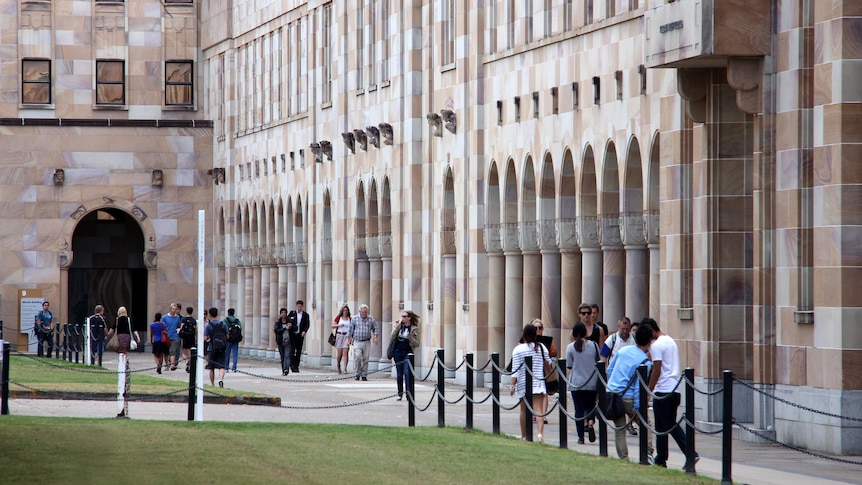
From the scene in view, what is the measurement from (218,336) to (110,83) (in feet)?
95.3

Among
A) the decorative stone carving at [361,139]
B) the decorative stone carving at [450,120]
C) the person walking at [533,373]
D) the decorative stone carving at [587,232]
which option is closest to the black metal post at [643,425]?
the person walking at [533,373]

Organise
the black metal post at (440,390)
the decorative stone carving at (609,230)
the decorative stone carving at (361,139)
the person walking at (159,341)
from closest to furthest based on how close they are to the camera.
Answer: the black metal post at (440,390), the decorative stone carving at (609,230), the person walking at (159,341), the decorative stone carving at (361,139)

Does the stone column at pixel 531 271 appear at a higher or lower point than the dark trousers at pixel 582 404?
higher

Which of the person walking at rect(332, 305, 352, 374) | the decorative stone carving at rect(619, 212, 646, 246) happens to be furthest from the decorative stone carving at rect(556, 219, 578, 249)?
the person walking at rect(332, 305, 352, 374)

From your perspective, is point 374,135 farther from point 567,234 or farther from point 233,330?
point 567,234

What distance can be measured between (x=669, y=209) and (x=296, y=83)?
30238mm

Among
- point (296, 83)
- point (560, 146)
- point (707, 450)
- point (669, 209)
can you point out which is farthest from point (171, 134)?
point (707, 450)

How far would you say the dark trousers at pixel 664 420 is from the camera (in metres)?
19.5

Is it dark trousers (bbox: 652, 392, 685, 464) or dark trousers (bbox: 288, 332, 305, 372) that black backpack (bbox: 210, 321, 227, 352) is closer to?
dark trousers (bbox: 288, 332, 305, 372)

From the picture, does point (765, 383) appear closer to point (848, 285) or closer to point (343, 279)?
point (848, 285)

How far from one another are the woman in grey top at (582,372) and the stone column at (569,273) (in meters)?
10.7

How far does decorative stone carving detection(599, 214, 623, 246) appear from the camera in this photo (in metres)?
32.2

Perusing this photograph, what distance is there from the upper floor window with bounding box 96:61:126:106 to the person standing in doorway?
71.2 feet

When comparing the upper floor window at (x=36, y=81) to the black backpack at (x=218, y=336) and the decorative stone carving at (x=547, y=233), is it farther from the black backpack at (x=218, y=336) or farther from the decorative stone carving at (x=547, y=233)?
the decorative stone carving at (x=547, y=233)
